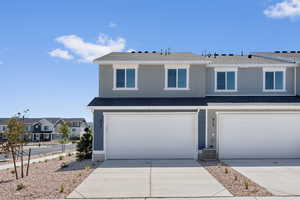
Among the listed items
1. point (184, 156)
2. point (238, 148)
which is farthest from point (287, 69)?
point (184, 156)

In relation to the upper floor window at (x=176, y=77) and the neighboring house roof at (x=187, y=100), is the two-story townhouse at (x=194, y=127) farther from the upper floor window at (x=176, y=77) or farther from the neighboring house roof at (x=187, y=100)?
the upper floor window at (x=176, y=77)

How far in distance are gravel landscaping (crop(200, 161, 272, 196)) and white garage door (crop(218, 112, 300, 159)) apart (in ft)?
8.79

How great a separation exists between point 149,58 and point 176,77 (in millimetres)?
2090

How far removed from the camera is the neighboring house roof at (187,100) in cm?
1437

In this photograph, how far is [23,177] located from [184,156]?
7.82 m

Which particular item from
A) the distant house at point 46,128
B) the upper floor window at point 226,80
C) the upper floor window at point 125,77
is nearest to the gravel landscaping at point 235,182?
the upper floor window at point 226,80

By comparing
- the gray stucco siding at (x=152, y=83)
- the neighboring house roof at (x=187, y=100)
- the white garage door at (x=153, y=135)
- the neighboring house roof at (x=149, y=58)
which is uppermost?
the neighboring house roof at (x=149, y=58)

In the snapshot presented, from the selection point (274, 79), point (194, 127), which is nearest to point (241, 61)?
point (274, 79)

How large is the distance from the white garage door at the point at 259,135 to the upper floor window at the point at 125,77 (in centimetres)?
525

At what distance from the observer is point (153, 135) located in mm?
14375

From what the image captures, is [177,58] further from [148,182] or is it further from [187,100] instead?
[148,182]

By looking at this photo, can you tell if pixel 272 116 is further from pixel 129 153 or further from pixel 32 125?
pixel 32 125

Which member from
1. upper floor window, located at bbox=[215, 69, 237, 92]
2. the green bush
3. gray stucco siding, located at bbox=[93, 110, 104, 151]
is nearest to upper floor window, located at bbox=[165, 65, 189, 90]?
upper floor window, located at bbox=[215, 69, 237, 92]

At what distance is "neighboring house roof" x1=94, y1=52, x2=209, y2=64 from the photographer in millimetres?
15383
